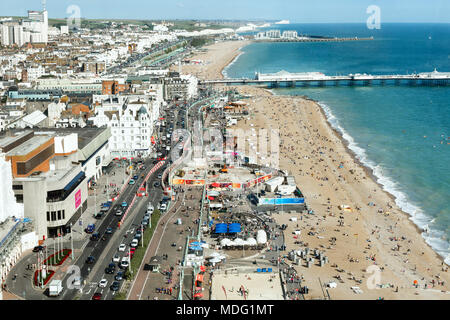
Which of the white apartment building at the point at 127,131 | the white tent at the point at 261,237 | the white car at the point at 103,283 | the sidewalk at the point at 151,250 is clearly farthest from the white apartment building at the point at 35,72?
the white car at the point at 103,283

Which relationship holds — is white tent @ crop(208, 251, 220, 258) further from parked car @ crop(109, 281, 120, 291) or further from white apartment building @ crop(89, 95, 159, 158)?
white apartment building @ crop(89, 95, 159, 158)

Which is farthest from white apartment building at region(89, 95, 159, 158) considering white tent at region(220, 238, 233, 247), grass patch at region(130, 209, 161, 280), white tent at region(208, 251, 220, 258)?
white tent at region(208, 251, 220, 258)

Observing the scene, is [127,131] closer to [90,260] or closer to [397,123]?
[90,260]

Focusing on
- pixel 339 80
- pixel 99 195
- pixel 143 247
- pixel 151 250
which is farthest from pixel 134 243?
pixel 339 80

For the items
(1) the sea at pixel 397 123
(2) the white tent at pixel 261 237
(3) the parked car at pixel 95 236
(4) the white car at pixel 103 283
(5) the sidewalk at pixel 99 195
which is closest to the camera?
(4) the white car at pixel 103 283

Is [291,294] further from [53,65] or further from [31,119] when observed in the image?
[53,65]

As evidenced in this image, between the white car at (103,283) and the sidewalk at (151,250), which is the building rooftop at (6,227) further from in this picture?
the sidewalk at (151,250)

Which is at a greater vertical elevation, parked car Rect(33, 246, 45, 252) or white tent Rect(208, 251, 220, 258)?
parked car Rect(33, 246, 45, 252)
